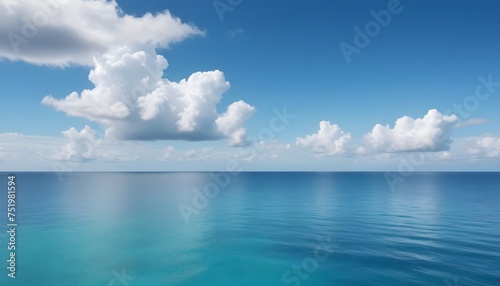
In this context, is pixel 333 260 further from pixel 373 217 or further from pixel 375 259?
pixel 373 217

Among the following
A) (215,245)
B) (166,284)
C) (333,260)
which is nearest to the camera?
(166,284)

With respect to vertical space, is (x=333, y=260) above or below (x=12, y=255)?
below

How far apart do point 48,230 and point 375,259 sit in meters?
52.5

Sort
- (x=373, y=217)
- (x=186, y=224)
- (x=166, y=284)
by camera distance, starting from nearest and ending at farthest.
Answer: (x=166, y=284) → (x=186, y=224) → (x=373, y=217)

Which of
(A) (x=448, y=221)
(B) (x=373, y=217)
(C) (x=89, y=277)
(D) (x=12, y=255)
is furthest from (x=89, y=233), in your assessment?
(A) (x=448, y=221)

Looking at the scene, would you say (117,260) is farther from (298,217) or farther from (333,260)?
(298,217)

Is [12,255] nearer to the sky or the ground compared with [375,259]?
nearer to the sky

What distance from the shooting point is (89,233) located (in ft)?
150

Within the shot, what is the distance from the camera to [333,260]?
3375 centimetres

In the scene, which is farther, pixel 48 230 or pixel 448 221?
pixel 448 221

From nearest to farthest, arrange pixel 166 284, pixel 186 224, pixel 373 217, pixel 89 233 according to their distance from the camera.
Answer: pixel 166 284
pixel 89 233
pixel 186 224
pixel 373 217

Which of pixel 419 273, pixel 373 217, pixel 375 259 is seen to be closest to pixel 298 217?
pixel 373 217

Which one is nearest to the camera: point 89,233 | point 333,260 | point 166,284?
point 166,284

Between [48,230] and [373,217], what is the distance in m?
63.7
